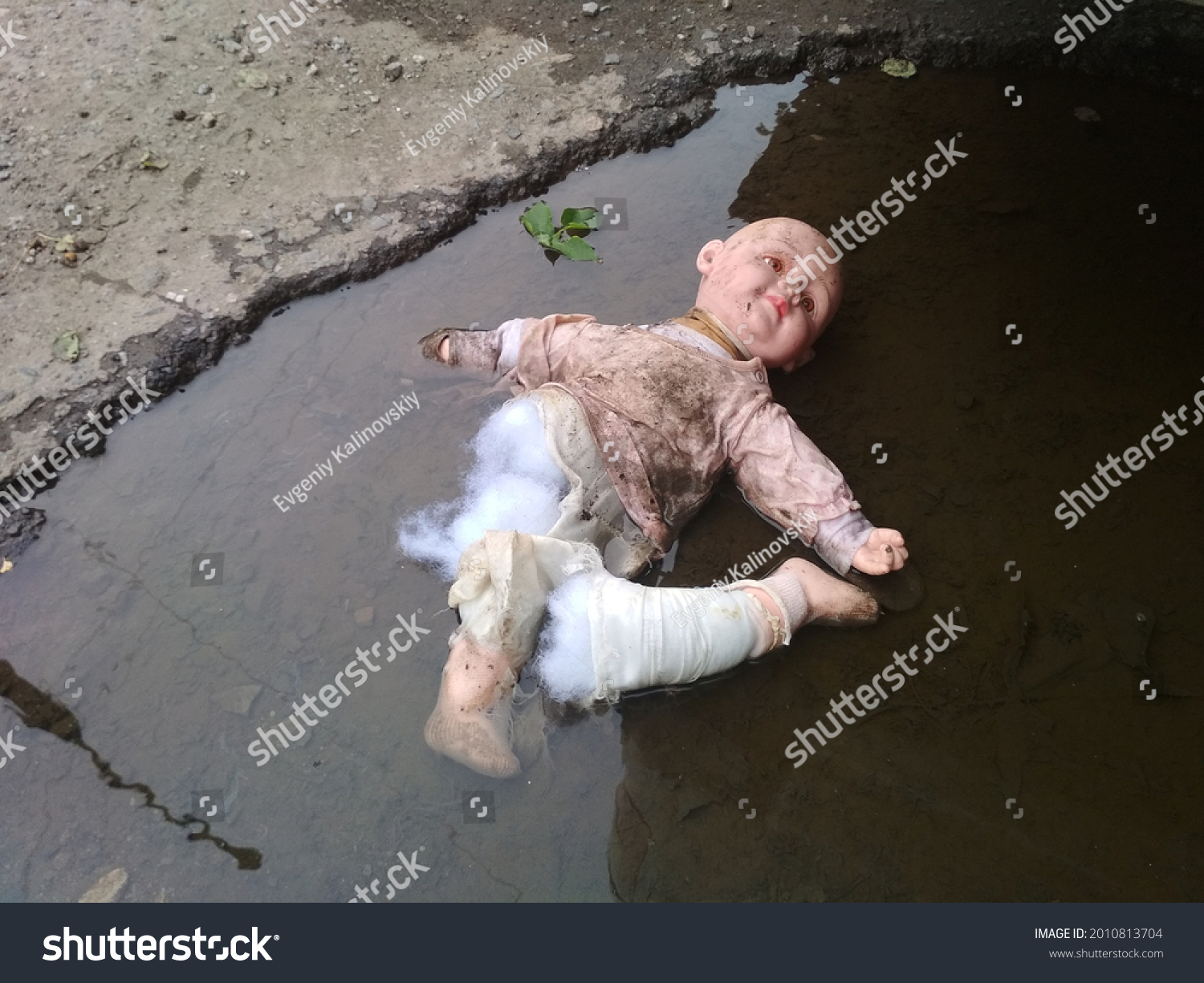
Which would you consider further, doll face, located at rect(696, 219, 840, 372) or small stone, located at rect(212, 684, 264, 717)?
doll face, located at rect(696, 219, 840, 372)

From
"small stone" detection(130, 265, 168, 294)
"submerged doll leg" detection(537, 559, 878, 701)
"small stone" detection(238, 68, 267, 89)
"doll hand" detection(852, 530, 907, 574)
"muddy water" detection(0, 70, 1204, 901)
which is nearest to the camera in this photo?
"muddy water" detection(0, 70, 1204, 901)

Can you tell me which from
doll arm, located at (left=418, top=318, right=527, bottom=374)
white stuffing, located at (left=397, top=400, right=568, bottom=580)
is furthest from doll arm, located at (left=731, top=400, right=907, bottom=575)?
doll arm, located at (left=418, top=318, right=527, bottom=374)

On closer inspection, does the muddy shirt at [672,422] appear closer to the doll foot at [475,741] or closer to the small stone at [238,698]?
the doll foot at [475,741]

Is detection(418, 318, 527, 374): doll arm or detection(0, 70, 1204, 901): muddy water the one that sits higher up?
detection(418, 318, 527, 374): doll arm

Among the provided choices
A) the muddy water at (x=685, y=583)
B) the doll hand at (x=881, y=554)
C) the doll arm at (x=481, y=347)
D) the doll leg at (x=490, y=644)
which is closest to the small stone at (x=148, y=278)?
the muddy water at (x=685, y=583)

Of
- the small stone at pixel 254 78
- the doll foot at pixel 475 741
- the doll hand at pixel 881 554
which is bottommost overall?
the doll hand at pixel 881 554

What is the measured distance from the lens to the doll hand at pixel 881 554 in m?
3.60

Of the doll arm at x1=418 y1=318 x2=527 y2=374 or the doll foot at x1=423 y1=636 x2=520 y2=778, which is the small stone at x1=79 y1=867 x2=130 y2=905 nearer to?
the doll foot at x1=423 y1=636 x2=520 y2=778

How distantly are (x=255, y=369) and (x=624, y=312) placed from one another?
5.58ft

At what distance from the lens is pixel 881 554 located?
3.61 metres

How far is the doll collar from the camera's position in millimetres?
4105

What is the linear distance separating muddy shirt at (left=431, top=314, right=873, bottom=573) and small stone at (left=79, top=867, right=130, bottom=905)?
215 cm

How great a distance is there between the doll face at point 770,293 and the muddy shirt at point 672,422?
6.0 inches

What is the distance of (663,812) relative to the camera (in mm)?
3150
